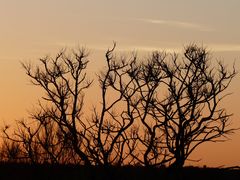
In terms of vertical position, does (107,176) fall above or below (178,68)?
below

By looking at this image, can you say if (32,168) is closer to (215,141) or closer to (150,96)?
(150,96)

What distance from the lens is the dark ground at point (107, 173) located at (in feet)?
127

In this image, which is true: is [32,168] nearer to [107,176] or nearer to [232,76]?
[107,176]

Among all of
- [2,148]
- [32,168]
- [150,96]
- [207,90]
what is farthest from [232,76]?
[2,148]

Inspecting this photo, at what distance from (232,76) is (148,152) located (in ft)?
20.9

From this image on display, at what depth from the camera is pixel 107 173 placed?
1661 inches

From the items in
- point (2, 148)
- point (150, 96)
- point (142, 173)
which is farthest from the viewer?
point (2, 148)

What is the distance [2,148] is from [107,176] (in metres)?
10.3

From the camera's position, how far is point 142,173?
134ft

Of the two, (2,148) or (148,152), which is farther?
(2,148)

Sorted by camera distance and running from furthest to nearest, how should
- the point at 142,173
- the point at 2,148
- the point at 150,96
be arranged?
the point at 2,148 < the point at 150,96 < the point at 142,173

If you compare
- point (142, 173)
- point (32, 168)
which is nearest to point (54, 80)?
point (32, 168)

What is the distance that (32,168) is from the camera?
45.1 m

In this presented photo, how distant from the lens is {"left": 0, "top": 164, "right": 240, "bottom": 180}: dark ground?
38750 mm
